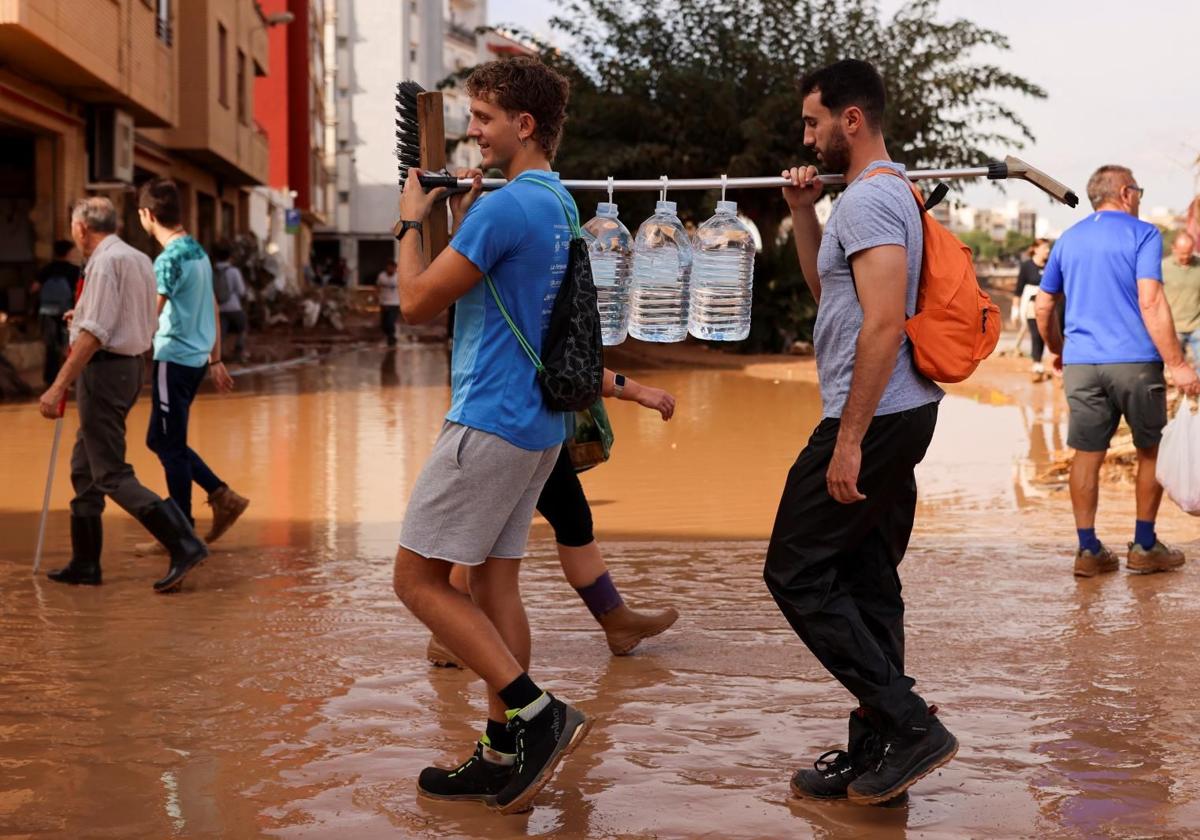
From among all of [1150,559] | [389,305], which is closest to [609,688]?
[1150,559]

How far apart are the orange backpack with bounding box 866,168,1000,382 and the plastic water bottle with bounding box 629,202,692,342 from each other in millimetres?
985

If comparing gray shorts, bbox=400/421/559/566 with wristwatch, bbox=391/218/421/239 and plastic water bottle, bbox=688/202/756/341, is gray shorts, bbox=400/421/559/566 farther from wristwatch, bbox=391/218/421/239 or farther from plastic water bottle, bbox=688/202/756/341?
plastic water bottle, bbox=688/202/756/341

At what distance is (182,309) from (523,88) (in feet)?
14.6

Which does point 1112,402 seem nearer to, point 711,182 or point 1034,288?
point 711,182

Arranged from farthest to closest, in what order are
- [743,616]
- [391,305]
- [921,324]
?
[391,305] → [743,616] → [921,324]

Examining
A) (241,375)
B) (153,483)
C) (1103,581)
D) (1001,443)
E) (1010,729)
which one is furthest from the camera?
(241,375)

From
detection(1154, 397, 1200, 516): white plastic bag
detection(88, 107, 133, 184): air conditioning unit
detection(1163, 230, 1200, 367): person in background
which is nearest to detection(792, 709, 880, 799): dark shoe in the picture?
detection(1154, 397, 1200, 516): white plastic bag

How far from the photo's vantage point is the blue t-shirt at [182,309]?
826 centimetres

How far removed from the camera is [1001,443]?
14555 mm

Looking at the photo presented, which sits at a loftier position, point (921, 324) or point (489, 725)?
point (921, 324)

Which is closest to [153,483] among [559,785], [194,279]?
[194,279]

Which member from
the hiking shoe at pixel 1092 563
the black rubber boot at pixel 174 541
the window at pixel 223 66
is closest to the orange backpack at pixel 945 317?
the hiking shoe at pixel 1092 563

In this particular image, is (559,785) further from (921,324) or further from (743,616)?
(743,616)

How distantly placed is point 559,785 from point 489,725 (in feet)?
1.02
